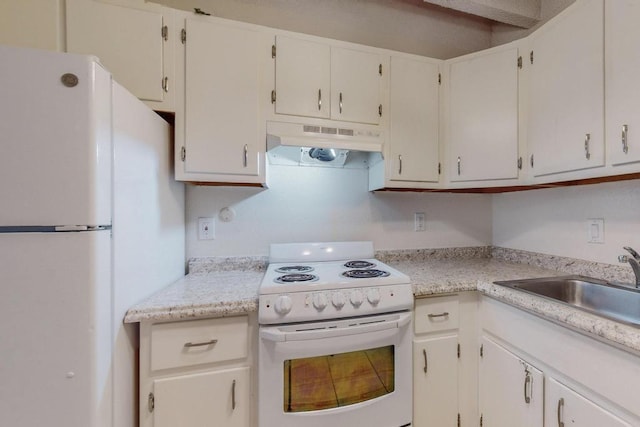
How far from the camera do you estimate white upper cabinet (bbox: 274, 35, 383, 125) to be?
4.60ft

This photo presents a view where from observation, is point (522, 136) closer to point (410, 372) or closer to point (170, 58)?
point (410, 372)

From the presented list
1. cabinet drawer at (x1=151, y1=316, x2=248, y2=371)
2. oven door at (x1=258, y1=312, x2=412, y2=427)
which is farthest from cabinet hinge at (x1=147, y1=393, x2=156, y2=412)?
oven door at (x1=258, y1=312, x2=412, y2=427)

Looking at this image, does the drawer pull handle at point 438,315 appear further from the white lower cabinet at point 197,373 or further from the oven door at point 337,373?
the white lower cabinet at point 197,373

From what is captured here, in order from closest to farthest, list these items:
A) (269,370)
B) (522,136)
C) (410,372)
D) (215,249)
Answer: (269,370), (410,372), (522,136), (215,249)

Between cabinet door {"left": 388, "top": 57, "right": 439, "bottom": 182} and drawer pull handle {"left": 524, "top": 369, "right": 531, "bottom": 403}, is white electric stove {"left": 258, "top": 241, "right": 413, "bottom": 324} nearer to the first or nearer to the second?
drawer pull handle {"left": 524, "top": 369, "right": 531, "bottom": 403}

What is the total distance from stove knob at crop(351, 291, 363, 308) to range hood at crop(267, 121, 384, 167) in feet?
2.47

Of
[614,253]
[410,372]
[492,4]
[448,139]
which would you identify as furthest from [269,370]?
[492,4]

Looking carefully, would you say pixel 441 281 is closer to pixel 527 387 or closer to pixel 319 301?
pixel 527 387

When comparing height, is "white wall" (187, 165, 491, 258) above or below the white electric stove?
above

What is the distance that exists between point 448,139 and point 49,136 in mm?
1872

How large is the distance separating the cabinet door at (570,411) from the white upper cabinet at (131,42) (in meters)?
2.06

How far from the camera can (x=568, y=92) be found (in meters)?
1.23

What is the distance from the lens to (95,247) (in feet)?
2.52

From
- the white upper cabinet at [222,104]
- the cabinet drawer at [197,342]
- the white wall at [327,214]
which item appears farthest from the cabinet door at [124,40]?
the cabinet drawer at [197,342]
